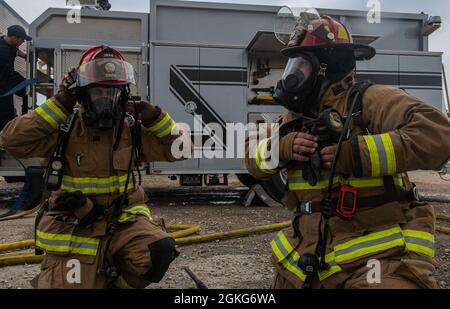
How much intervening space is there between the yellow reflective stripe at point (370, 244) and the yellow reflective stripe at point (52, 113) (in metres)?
1.77

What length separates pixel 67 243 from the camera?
2.51 meters

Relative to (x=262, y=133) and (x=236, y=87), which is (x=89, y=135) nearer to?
(x=262, y=133)

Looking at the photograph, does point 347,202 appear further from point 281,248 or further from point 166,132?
point 166,132

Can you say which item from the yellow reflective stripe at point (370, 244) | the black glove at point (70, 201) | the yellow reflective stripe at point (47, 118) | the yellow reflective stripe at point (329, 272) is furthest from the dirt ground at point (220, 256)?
the yellow reflective stripe at point (370, 244)

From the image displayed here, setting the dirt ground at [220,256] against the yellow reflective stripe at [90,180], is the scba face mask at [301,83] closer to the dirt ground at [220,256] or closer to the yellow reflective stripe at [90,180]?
the yellow reflective stripe at [90,180]

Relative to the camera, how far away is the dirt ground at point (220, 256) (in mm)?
3539

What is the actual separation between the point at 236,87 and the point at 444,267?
13.9 feet

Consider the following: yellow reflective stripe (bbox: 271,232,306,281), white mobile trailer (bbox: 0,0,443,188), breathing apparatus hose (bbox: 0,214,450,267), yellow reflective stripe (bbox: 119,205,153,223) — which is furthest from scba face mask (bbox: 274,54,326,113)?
white mobile trailer (bbox: 0,0,443,188)

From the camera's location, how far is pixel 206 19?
7.38 m

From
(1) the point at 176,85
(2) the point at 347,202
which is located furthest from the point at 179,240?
(1) the point at 176,85

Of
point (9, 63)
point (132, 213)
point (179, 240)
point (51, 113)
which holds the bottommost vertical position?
point (179, 240)

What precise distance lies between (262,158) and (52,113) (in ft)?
4.31

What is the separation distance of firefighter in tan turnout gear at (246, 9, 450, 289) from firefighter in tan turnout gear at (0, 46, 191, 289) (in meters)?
0.89

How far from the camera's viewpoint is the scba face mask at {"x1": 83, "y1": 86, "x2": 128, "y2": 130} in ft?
8.56
